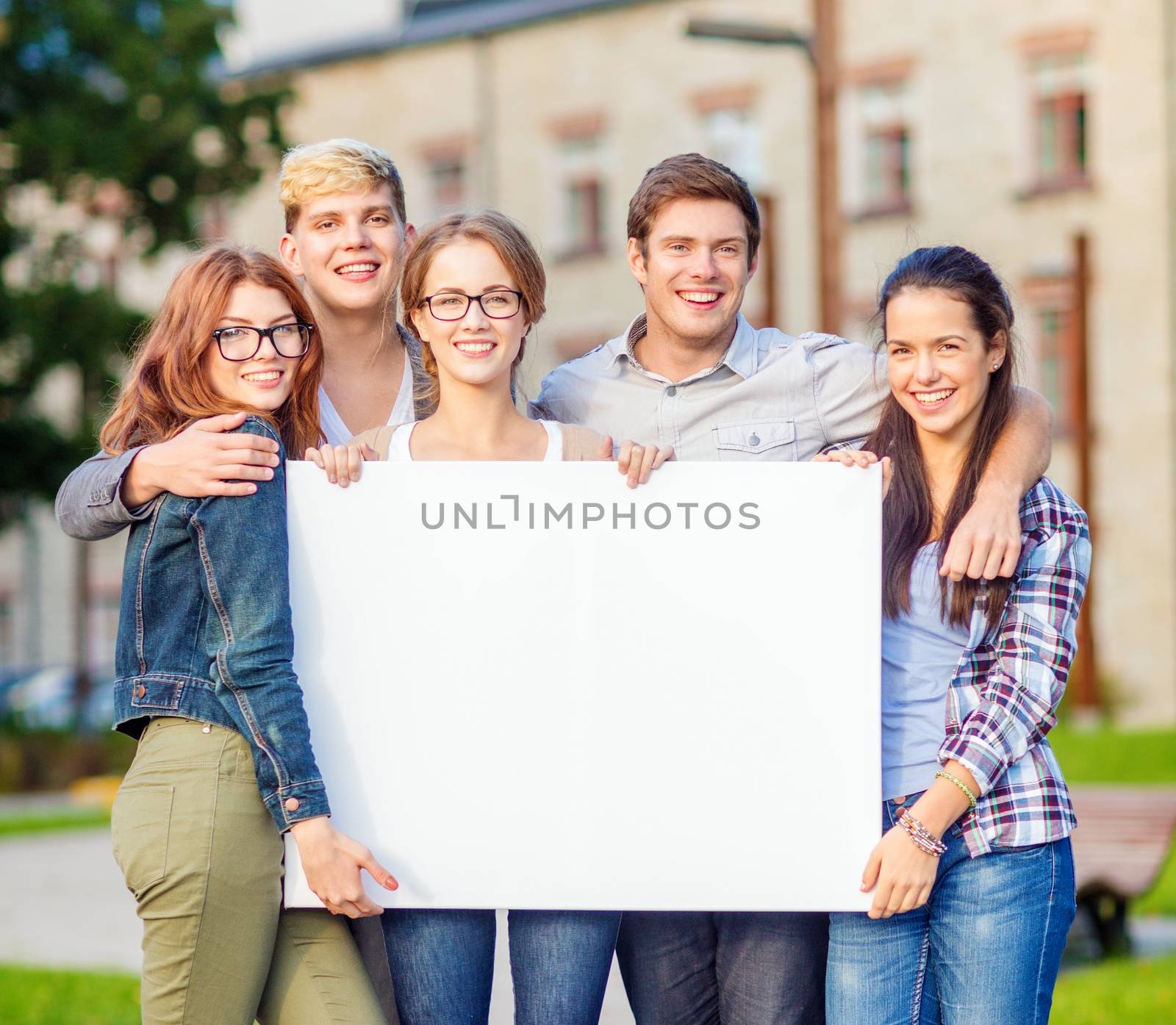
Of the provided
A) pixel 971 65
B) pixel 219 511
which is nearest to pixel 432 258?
pixel 219 511

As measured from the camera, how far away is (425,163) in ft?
95.4

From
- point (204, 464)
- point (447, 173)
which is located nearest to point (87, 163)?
point (447, 173)

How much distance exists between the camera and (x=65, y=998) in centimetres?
707

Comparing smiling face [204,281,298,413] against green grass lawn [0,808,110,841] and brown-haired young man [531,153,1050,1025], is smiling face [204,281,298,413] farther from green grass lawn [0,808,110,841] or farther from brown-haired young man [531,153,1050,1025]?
green grass lawn [0,808,110,841]

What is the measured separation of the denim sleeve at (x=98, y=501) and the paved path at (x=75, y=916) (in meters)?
3.19

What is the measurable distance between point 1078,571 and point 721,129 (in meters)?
23.7

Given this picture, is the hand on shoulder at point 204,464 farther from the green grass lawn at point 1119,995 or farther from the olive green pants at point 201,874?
the green grass lawn at point 1119,995

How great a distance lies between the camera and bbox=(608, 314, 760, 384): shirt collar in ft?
12.1

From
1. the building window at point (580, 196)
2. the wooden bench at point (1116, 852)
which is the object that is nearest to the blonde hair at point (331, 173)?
the wooden bench at point (1116, 852)

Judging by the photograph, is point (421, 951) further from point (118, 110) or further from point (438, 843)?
point (118, 110)

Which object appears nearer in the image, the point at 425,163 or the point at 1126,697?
the point at 1126,697

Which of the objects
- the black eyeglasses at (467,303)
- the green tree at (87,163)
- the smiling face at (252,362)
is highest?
the green tree at (87,163)

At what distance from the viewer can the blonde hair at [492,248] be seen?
11.2 feet

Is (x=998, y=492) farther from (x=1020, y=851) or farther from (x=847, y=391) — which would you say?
(x=1020, y=851)
